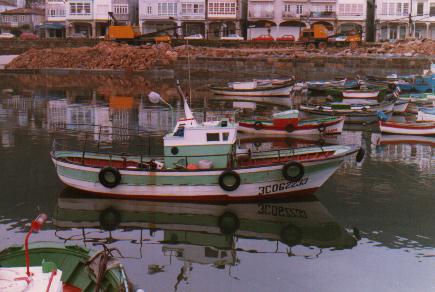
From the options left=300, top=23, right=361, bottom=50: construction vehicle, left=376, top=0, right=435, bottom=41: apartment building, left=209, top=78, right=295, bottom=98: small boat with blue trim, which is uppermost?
left=376, top=0, right=435, bottom=41: apartment building

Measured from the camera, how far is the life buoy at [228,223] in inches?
720

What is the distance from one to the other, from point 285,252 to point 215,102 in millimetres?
34444

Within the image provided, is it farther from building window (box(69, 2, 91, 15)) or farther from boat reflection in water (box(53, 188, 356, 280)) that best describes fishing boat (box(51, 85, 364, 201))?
building window (box(69, 2, 91, 15))

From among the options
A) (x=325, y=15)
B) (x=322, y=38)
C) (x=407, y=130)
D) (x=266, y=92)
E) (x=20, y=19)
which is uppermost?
(x=325, y=15)

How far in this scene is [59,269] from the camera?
11.2m

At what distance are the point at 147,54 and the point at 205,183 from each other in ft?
195

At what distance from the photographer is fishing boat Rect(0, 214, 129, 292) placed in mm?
8992

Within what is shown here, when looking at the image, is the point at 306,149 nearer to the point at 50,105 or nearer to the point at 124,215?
the point at 124,215

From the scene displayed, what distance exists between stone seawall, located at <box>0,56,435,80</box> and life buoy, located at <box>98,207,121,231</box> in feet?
169

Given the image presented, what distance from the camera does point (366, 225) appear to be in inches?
722

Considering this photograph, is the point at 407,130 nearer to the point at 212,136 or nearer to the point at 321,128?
the point at 321,128

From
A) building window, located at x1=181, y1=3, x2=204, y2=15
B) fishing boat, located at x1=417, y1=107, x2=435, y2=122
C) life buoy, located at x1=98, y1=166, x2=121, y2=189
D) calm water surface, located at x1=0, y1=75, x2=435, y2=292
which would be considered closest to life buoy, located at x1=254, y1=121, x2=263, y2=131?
calm water surface, located at x1=0, y1=75, x2=435, y2=292

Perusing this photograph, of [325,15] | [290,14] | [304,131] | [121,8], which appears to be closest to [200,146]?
[304,131]

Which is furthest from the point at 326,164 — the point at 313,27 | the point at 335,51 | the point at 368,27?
the point at 368,27
